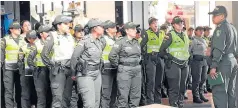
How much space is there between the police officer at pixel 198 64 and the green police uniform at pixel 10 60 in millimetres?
3181

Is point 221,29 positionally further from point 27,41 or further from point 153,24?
point 27,41

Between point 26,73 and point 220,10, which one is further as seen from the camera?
point 26,73

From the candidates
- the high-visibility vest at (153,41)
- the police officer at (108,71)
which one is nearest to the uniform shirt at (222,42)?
the police officer at (108,71)

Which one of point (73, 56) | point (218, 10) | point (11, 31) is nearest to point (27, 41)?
point (11, 31)

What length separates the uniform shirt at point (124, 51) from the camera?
7625mm

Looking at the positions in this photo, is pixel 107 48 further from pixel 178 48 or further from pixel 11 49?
pixel 11 49

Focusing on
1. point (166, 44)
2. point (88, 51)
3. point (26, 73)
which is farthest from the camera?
point (26, 73)

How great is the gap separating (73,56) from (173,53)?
1801mm

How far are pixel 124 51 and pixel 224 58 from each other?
5.64ft

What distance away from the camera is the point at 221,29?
646cm

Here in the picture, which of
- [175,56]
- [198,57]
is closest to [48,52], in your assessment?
[175,56]

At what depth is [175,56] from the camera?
25.6 feet

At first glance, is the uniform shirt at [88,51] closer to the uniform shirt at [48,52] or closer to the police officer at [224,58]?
the uniform shirt at [48,52]

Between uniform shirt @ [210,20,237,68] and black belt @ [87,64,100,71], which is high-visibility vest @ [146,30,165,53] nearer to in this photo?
black belt @ [87,64,100,71]
